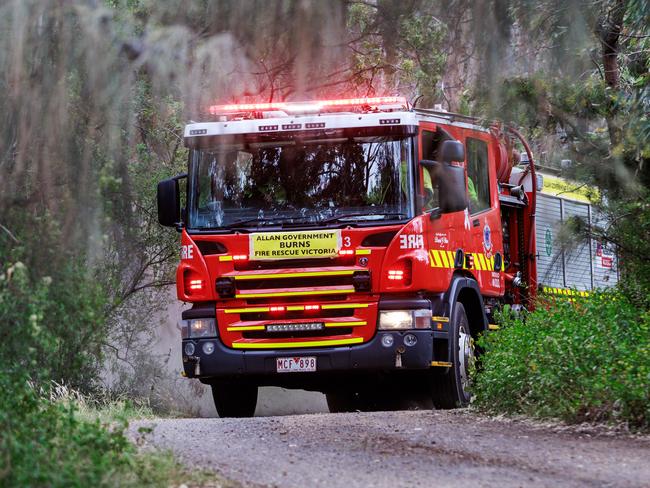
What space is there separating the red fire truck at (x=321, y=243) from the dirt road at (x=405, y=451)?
0.83m

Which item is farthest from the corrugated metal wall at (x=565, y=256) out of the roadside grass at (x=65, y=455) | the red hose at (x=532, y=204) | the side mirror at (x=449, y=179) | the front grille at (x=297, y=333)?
the roadside grass at (x=65, y=455)

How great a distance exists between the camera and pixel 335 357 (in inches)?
474

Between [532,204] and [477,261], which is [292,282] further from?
[532,204]

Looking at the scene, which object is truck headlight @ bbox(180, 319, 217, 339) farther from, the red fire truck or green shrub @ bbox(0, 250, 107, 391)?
green shrub @ bbox(0, 250, 107, 391)

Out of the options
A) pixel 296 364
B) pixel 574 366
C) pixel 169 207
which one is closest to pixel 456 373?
pixel 296 364

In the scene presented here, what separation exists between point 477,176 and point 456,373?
2451 millimetres

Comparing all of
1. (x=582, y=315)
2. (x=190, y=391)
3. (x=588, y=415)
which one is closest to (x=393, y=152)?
(x=582, y=315)

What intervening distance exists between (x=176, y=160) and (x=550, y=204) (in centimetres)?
543

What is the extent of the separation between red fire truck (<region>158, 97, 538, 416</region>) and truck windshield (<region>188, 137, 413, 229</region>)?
1 cm

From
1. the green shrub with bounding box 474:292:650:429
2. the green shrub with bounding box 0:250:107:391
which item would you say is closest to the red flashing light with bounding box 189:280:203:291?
the green shrub with bounding box 474:292:650:429

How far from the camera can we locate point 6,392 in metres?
7.76

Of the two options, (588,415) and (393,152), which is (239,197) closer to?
(393,152)

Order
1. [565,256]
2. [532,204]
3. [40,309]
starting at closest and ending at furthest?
[40,309] → [565,256] → [532,204]

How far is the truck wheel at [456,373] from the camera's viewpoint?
41.7ft
